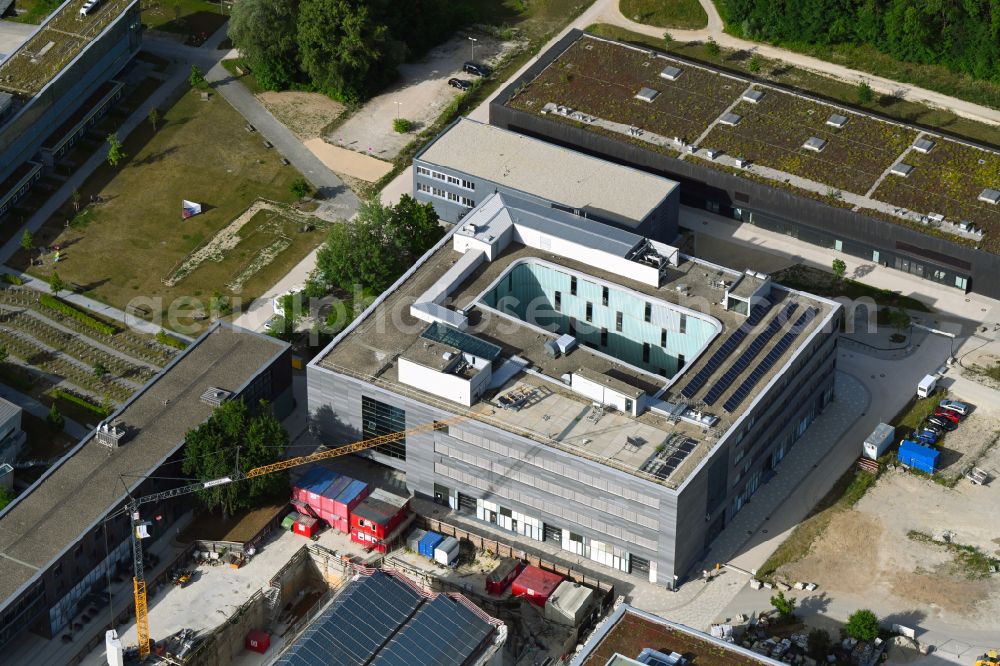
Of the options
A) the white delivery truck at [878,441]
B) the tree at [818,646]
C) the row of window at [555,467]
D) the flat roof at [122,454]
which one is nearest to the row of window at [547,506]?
the row of window at [555,467]

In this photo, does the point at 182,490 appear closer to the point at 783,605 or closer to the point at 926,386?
the point at 783,605

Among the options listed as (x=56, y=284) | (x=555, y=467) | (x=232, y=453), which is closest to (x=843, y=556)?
(x=555, y=467)

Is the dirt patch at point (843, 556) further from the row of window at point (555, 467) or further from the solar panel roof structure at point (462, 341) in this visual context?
the solar panel roof structure at point (462, 341)

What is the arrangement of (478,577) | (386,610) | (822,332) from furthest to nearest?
(822,332)
(478,577)
(386,610)

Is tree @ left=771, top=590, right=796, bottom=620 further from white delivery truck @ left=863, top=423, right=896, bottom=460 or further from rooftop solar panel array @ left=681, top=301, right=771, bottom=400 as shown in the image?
white delivery truck @ left=863, top=423, right=896, bottom=460

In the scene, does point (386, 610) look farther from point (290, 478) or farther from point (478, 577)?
point (290, 478)

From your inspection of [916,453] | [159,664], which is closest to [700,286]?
[916,453]

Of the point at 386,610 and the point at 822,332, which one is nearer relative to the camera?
the point at 386,610
